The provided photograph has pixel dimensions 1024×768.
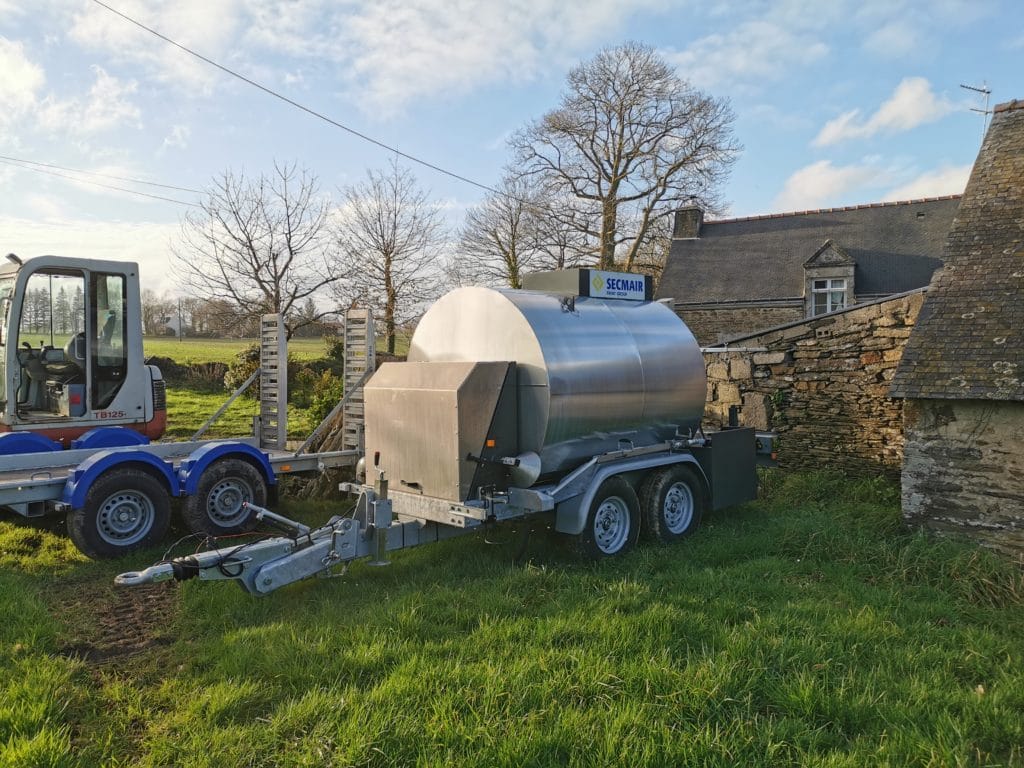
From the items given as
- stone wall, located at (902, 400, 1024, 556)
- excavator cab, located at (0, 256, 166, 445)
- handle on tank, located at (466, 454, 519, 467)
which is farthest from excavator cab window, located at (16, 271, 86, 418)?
stone wall, located at (902, 400, 1024, 556)

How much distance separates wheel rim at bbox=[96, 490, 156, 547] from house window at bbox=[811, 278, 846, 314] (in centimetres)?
2560

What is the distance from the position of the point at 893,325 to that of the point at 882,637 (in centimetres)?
667

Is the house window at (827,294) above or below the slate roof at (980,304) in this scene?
above

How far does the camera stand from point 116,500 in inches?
285

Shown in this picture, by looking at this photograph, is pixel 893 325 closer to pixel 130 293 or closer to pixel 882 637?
pixel 882 637

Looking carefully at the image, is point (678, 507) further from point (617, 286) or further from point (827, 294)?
point (827, 294)

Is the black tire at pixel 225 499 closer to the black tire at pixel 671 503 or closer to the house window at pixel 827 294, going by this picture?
the black tire at pixel 671 503

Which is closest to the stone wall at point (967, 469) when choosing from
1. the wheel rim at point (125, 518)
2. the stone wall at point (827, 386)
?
the stone wall at point (827, 386)

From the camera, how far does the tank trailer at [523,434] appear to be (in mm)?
6309

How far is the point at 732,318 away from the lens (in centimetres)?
2895

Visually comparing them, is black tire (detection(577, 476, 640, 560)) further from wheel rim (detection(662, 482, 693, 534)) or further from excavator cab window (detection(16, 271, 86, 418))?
excavator cab window (detection(16, 271, 86, 418))

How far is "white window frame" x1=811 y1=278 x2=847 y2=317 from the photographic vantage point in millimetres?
27500

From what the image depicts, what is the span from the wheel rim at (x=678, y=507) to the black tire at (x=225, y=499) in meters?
4.62

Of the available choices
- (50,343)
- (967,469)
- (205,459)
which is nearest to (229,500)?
(205,459)
